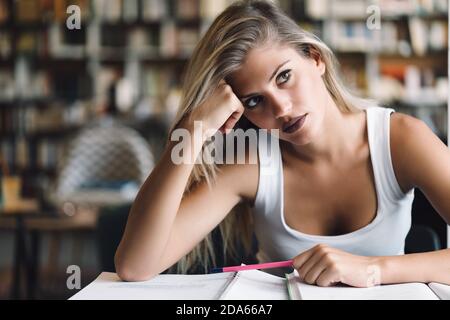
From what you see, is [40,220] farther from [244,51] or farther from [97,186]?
[244,51]

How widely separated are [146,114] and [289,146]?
361 centimetres

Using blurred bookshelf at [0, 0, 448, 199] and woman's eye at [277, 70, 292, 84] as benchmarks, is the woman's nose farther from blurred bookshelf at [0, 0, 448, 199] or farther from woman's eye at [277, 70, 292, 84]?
blurred bookshelf at [0, 0, 448, 199]

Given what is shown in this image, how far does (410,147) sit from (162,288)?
0.53 meters

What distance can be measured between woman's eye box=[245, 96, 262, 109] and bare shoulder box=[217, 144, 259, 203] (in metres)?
0.15

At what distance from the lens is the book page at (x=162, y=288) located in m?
0.76

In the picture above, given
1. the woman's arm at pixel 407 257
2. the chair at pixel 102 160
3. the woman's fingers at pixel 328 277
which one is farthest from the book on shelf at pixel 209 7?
the woman's fingers at pixel 328 277

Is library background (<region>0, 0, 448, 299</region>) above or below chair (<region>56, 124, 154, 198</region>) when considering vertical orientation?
above

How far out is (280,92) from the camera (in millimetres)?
1001

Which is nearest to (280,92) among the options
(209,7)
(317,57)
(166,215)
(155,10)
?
(317,57)

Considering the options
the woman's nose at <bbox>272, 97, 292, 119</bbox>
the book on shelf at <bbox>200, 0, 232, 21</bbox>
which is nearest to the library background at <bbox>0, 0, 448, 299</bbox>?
the book on shelf at <bbox>200, 0, 232, 21</bbox>

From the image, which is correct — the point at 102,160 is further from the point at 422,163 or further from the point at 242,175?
the point at 422,163

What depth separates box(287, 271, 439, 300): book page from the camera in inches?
28.8

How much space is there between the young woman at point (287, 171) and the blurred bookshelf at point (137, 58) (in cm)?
356

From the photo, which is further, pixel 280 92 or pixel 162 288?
pixel 280 92
